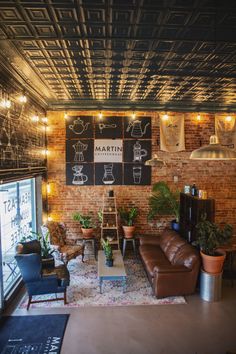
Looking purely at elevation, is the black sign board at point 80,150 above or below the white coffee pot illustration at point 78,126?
below

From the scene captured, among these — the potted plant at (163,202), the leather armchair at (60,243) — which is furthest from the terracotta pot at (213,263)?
the leather armchair at (60,243)

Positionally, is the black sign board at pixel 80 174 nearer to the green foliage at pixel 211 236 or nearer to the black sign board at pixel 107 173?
the black sign board at pixel 107 173

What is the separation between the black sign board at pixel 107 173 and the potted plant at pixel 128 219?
34.3 inches

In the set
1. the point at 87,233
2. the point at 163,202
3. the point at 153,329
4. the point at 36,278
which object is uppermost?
the point at 163,202

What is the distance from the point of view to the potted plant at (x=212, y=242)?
15.1 feet

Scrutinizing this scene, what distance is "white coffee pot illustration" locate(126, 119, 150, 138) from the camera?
7.14 meters

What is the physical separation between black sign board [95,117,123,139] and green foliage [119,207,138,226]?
205cm

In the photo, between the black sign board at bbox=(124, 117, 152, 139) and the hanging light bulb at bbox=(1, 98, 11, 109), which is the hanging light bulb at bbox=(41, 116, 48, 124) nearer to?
the black sign board at bbox=(124, 117, 152, 139)

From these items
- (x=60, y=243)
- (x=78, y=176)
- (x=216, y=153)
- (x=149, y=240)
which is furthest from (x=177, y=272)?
(x=78, y=176)

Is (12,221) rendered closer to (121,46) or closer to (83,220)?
(83,220)

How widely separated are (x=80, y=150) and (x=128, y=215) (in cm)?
224

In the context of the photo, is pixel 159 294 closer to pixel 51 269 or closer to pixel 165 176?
pixel 51 269

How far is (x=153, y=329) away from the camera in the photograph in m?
3.88

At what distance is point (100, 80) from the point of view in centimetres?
495
